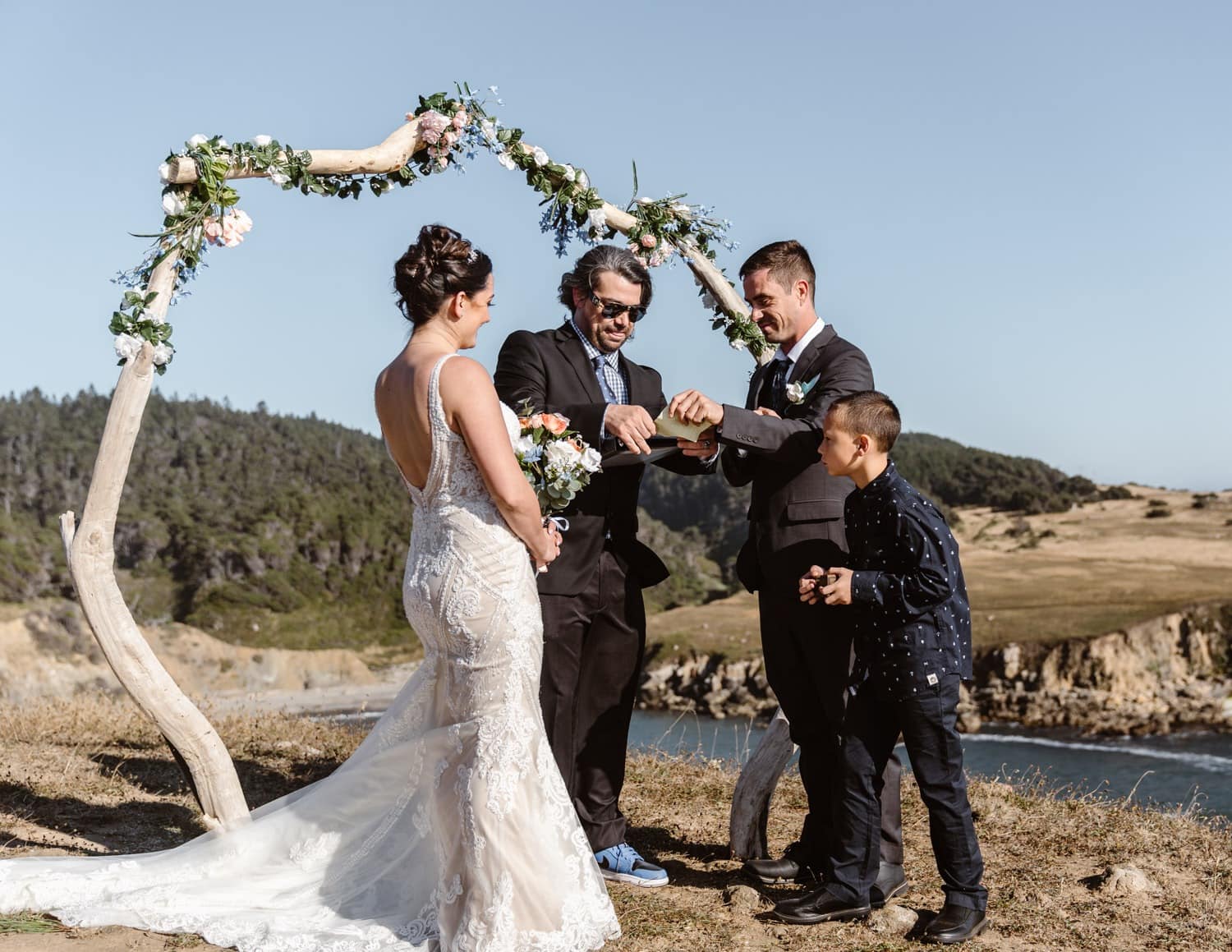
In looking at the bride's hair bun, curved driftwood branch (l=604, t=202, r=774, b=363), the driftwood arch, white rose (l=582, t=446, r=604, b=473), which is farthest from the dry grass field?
the bride's hair bun

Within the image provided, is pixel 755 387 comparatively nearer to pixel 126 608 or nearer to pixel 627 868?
pixel 627 868

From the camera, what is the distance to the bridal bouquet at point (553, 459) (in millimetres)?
4734

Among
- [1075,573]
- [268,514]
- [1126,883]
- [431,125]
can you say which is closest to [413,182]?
[431,125]

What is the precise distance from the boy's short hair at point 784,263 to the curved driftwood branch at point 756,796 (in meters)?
2.35

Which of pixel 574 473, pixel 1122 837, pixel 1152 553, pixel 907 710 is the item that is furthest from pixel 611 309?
pixel 1152 553

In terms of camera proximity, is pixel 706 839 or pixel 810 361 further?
pixel 706 839

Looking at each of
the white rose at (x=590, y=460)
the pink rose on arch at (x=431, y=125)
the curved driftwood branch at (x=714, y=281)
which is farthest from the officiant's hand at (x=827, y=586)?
the pink rose on arch at (x=431, y=125)

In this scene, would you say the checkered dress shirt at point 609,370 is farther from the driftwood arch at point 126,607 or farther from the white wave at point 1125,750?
the white wave at point 1125,750

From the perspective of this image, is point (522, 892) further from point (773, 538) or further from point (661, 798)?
point (661, 798)

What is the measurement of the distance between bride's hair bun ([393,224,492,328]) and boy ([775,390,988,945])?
1.61m

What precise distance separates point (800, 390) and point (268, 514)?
112m

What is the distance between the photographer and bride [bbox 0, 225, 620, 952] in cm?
430

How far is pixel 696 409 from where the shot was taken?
4.88 meters

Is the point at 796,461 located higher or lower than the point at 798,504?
higher
